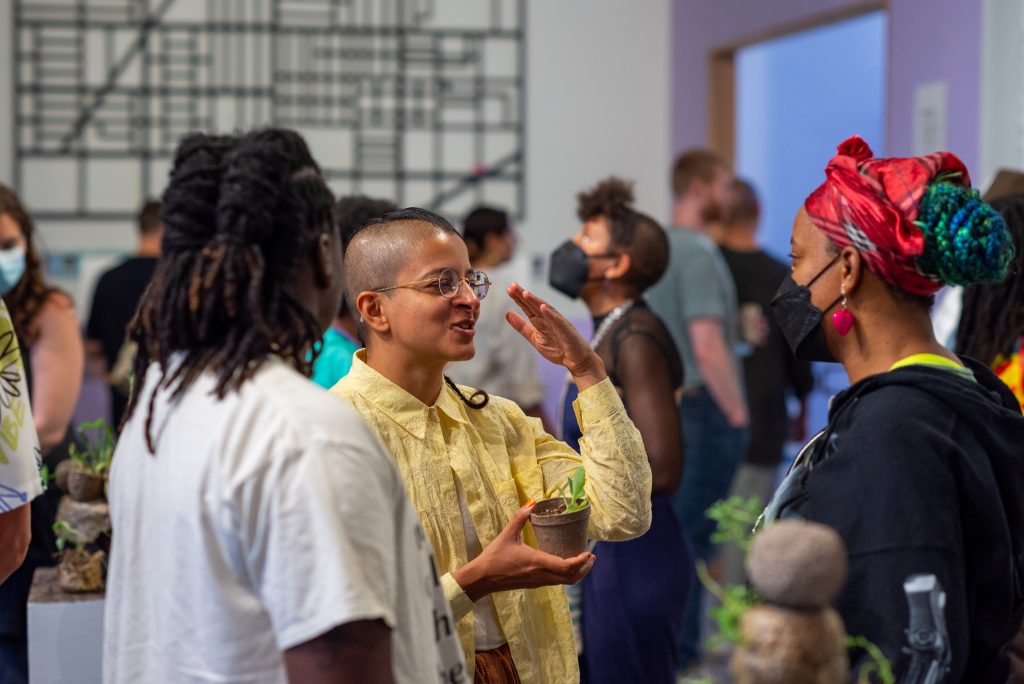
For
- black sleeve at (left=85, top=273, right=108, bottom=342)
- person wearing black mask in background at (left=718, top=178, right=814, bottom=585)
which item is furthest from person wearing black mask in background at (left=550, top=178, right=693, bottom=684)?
black sleeve at (left=85, top=273, right=108, bottom=342)

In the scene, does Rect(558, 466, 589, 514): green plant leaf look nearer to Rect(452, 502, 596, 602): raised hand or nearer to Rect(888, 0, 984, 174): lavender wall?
Rect(452, 502, 596, 602): raised hand

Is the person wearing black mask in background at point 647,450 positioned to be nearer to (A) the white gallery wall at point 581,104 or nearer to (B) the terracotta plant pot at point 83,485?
(B) the terracotta plant pot at point 83,485

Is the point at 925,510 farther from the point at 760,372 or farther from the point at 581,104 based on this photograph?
the point at 581,104

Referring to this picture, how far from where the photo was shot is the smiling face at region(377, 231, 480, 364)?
208 cm

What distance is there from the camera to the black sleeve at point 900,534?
1.64 m

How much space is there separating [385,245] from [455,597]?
0.64m

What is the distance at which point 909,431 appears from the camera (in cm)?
170

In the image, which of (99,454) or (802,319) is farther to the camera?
(99,454)

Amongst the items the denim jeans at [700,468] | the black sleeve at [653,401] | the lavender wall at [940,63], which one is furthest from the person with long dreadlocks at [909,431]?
the lavender wall at [940,63]

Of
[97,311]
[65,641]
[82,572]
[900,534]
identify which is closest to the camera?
[900,534]

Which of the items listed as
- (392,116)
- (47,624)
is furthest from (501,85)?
(47,624)

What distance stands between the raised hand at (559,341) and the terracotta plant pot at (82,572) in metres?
1.06

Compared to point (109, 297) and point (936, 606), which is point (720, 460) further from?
point (936, 606)

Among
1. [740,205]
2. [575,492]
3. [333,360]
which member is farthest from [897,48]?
[575,492]
